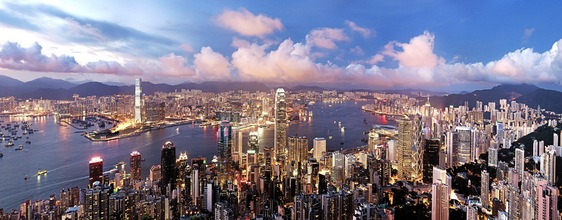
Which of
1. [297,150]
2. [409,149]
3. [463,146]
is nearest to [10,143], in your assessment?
[297,150]

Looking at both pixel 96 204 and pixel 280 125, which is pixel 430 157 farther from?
pixel 96 204

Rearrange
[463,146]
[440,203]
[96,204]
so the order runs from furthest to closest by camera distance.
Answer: [463,146]
[440,203]
[96,204]

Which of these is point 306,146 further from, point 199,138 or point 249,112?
point 199,138

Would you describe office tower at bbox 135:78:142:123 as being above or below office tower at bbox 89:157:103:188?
above

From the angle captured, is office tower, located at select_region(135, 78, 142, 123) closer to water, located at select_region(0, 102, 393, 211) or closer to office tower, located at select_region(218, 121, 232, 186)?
water, located at select_region(0, 102, 393, 211)

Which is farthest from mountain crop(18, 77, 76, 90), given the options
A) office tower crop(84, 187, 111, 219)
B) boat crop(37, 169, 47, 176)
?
office tower crop(84, 187, 111, 219)

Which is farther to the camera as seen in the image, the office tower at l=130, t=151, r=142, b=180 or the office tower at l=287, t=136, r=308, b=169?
the office tower at l=287, t=136, r=308, b=169

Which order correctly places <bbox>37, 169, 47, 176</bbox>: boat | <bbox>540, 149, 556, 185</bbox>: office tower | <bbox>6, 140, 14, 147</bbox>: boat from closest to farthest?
1. <bbox>540, 149, 556, 185</bbox>: office tower
2. <bbox>37, 169, 47, 176</bbox>: boat
3. <bbox>6, 140, 14, 147</bbox>: boat

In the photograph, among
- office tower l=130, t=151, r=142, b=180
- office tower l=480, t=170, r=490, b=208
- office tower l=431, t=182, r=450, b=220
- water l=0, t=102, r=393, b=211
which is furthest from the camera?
office tower l=130, t=151, r=142, b=180
